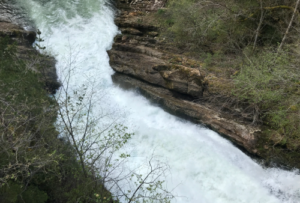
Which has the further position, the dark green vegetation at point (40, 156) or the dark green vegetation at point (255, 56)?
the dark green vegetation at point (255, 56)

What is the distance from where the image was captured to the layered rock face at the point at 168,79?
346 inches

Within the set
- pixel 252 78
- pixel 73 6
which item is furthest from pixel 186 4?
pixel 73 6

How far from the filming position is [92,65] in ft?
41.4

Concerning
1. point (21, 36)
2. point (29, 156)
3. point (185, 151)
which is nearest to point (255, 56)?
point (185, 151)

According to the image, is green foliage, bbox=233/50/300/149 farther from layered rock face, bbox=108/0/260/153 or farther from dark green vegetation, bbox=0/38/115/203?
dark green vegetation, bbox=0/38/115/203

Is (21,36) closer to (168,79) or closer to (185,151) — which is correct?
(168,79)

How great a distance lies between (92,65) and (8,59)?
499 centimetres

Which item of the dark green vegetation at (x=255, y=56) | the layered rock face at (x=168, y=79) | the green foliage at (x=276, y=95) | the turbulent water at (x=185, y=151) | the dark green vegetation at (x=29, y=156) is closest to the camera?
the dark green vegetation at (x=29, y=156)

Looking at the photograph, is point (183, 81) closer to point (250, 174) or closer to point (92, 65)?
point (250, 174)

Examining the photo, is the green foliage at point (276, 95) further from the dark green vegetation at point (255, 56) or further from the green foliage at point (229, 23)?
the green foliage at point (229, 23)

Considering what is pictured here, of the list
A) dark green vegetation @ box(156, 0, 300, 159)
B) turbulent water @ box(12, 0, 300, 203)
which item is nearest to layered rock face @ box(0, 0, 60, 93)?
turbulent water @ box(12, 0, 300, 203)

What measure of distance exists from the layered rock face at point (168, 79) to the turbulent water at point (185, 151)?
45 centimetres

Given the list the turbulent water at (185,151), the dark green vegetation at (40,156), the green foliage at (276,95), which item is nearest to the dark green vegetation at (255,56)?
the green foliage at (276,95)

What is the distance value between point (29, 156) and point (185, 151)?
5.43 m
